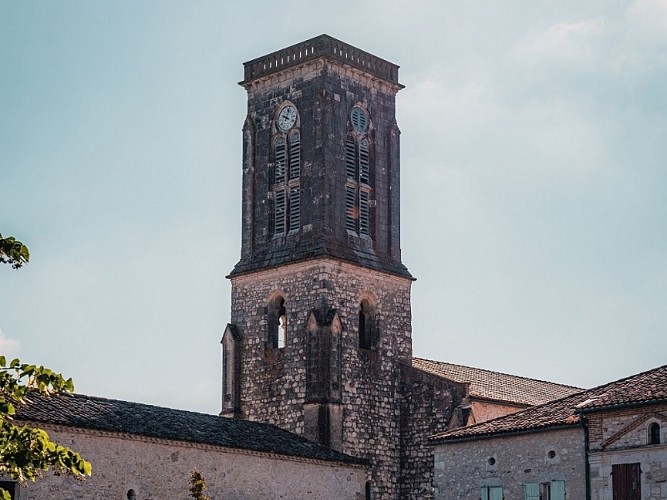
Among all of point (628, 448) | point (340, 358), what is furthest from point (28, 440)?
point (340, 358)

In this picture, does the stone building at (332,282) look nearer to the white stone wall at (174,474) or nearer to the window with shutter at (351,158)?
the window with shutter at (351,158)

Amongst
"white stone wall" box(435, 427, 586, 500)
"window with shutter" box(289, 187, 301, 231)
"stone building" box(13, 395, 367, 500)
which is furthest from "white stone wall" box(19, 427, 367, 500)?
"window with shutter" box(289, 187, 301, 231)

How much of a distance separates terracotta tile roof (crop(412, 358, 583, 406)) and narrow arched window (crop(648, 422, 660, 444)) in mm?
14530

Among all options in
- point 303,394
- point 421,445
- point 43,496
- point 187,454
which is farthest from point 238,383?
point 43,496

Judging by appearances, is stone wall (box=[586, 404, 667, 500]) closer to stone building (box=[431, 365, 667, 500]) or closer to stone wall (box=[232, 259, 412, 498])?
stone building (box=[431, 365, 667, 500])

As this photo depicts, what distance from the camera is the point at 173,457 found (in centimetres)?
3550

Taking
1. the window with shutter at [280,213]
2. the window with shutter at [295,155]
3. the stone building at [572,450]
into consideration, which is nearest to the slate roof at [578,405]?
the stone building at [572,450]

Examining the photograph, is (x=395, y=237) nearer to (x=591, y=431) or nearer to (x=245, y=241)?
(x=245, y=241)

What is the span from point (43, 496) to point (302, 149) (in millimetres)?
20019

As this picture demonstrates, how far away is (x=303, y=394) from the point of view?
45.7 meters

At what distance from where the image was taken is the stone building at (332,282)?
151 ft

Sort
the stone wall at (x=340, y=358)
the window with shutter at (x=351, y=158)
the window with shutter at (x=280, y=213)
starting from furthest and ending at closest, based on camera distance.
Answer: the window with shutter at (x=351, y=158) → the window with shutter at (x=280, y=213) → the stone wall at (x=340, y=358)

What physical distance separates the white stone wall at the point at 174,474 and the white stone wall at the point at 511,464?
4.96 metres

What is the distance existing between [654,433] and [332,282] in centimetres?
1771
